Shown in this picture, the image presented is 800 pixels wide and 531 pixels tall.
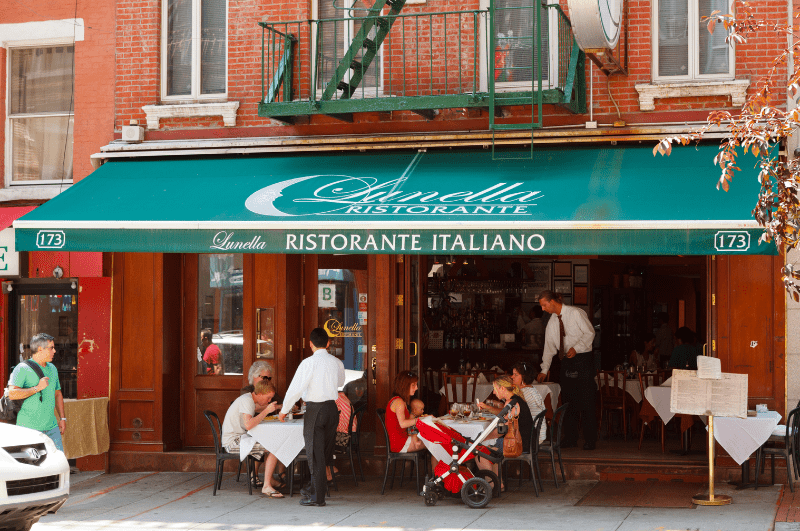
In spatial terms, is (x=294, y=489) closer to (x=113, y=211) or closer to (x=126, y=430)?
(x=126, y=430)

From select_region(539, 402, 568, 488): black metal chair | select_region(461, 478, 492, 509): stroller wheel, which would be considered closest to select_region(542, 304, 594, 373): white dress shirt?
select_region(539, 402, 568, 488): black metal chair

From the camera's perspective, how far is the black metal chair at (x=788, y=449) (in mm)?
9055

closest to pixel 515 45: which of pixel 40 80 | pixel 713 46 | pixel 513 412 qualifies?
pixel 713 46

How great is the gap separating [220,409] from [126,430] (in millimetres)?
1153

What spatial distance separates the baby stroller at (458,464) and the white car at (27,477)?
3401 mm

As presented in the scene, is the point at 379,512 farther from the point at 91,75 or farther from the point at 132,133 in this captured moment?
the point at 91,75

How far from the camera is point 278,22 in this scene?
10.9 m

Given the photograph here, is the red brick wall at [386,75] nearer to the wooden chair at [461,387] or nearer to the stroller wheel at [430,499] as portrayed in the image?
the wooden chair at [461,387]

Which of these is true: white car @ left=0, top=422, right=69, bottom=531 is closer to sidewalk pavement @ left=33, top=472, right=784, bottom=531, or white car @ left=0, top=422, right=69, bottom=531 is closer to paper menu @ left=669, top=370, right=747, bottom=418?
sidewalk pavement @ left=33, top=472, right=784, bottom=531

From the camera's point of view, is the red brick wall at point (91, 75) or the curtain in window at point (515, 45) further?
the red brick wall at point (91, 75)

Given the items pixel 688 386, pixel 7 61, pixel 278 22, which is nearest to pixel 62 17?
pixel 7 61

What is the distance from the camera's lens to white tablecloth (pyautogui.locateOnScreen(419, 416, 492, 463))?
9133 millimetres

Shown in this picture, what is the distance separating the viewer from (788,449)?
905 cm

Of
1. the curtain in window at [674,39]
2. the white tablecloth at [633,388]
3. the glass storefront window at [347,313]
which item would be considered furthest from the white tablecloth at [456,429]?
the curtain in window at [674,39]
